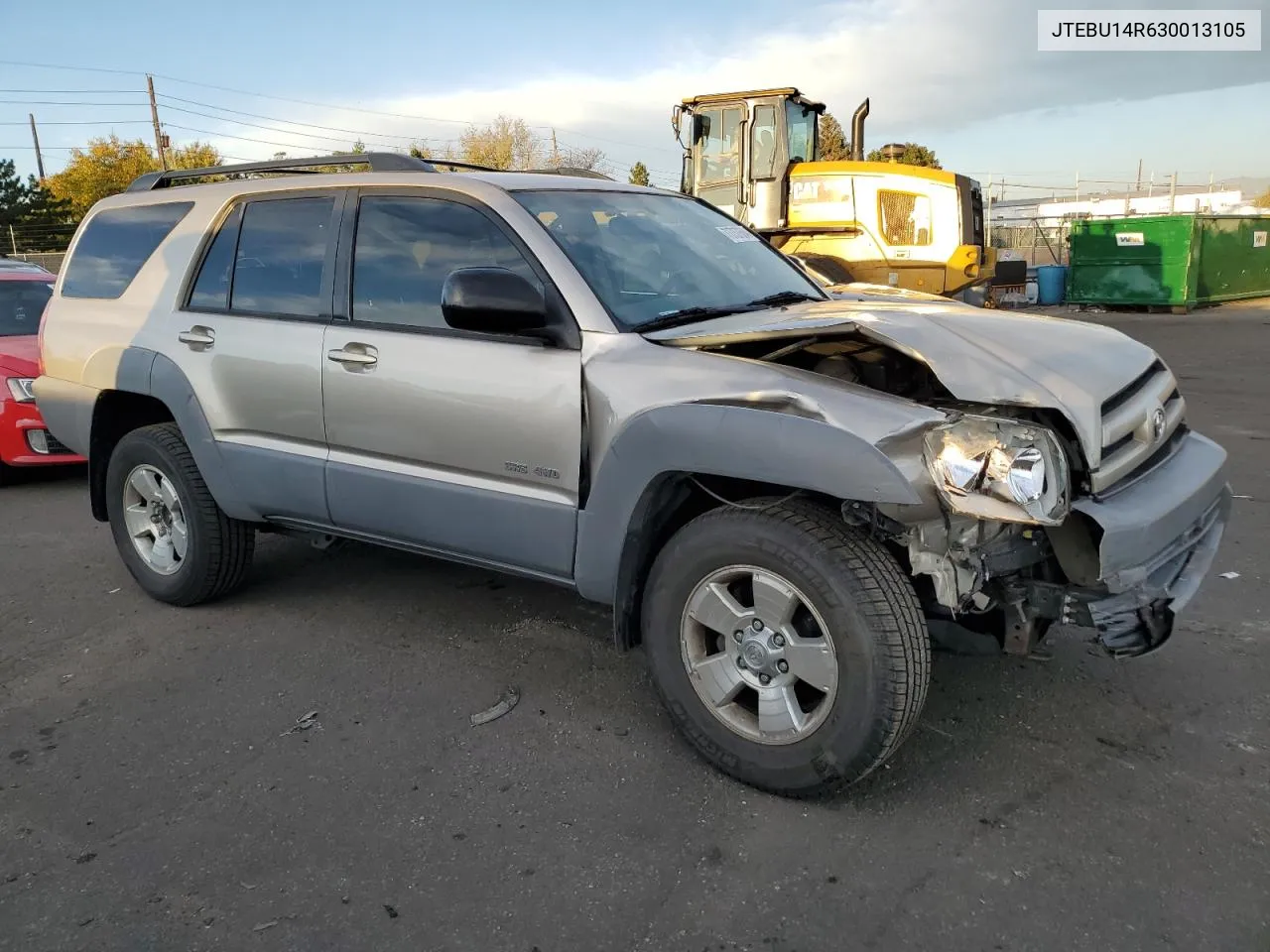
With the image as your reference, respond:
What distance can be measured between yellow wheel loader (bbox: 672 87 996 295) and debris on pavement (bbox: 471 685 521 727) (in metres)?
9.53

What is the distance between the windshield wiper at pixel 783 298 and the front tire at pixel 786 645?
1.19 m

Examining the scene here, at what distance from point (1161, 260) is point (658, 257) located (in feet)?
69.0

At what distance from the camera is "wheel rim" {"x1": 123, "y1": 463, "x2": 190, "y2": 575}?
475cm

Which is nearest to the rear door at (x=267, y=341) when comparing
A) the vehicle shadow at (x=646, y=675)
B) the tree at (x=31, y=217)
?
the vehicle shadow at (x=646, y=675)

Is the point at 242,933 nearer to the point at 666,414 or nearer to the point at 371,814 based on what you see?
the point at 371,814

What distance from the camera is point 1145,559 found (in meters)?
2.86

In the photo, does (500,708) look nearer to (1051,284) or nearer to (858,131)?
(858,131)

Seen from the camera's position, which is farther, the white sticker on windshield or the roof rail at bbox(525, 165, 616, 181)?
the white sticker on windshield

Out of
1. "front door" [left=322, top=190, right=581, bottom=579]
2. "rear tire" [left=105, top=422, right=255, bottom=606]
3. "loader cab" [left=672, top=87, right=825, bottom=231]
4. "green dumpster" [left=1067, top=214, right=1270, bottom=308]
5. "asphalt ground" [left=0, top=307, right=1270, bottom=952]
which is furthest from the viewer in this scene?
"green dumpster" [left=1067, top=214, right=1270, bottom=308]

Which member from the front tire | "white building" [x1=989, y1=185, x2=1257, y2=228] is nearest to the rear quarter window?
the front tire

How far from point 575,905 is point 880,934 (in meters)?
0.77

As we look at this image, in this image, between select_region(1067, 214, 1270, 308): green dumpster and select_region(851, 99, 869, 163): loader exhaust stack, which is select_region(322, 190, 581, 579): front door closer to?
select_region(851, 99, 869, 163): loader exhaust stack

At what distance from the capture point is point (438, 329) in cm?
371

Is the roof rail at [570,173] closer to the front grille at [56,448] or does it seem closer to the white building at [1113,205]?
the front grille at [56,448]
